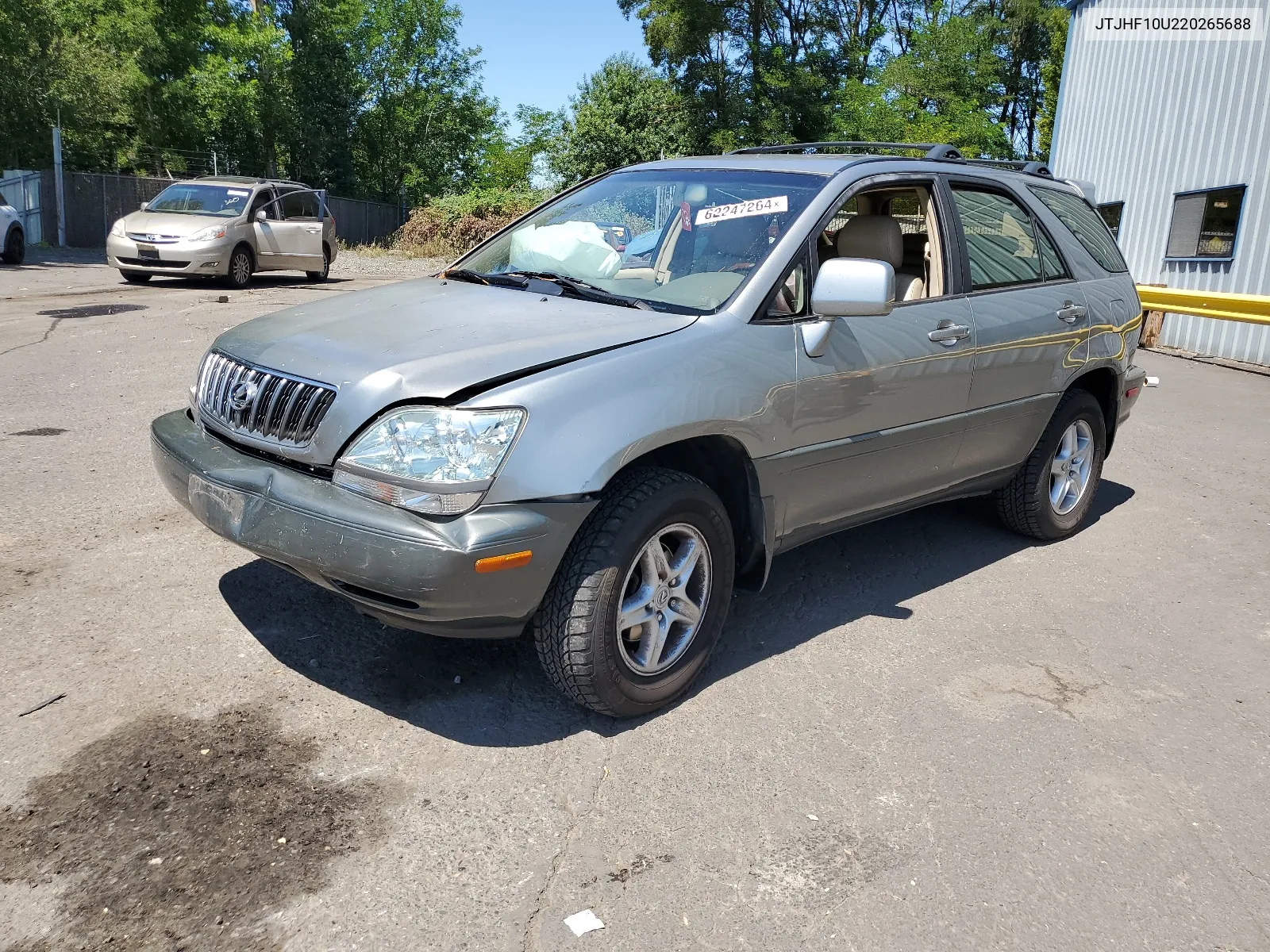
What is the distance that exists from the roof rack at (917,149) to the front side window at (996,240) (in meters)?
0.22

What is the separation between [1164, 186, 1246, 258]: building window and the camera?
48.2 ft

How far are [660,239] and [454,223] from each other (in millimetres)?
28515

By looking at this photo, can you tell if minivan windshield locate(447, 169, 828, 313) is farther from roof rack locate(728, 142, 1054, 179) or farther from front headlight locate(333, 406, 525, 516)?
front headlight locate(333, 406, 525, 516)

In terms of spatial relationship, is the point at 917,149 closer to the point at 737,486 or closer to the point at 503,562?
the point at 737,486

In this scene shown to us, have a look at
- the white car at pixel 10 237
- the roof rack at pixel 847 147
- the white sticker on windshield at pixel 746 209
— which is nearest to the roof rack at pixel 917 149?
the roof rack at pixel 847 147

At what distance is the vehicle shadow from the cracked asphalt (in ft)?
0.05

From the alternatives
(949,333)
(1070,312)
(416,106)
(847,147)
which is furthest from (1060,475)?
(416,106)

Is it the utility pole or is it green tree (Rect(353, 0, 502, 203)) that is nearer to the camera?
the utility pole

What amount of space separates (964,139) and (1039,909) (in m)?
35.0

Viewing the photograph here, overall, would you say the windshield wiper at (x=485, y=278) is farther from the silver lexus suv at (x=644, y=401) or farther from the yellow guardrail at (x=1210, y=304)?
the yellow guardrail at (x=1210, y=304)

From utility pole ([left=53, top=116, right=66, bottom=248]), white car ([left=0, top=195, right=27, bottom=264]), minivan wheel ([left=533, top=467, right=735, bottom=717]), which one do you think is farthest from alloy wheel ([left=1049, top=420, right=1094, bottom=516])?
utility pole ([left=53, top=116, right=66, bottom=248])

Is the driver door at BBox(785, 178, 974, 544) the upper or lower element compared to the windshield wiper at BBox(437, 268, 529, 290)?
lower

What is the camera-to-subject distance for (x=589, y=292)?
13.2 feet

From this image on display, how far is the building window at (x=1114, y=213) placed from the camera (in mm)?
17797
